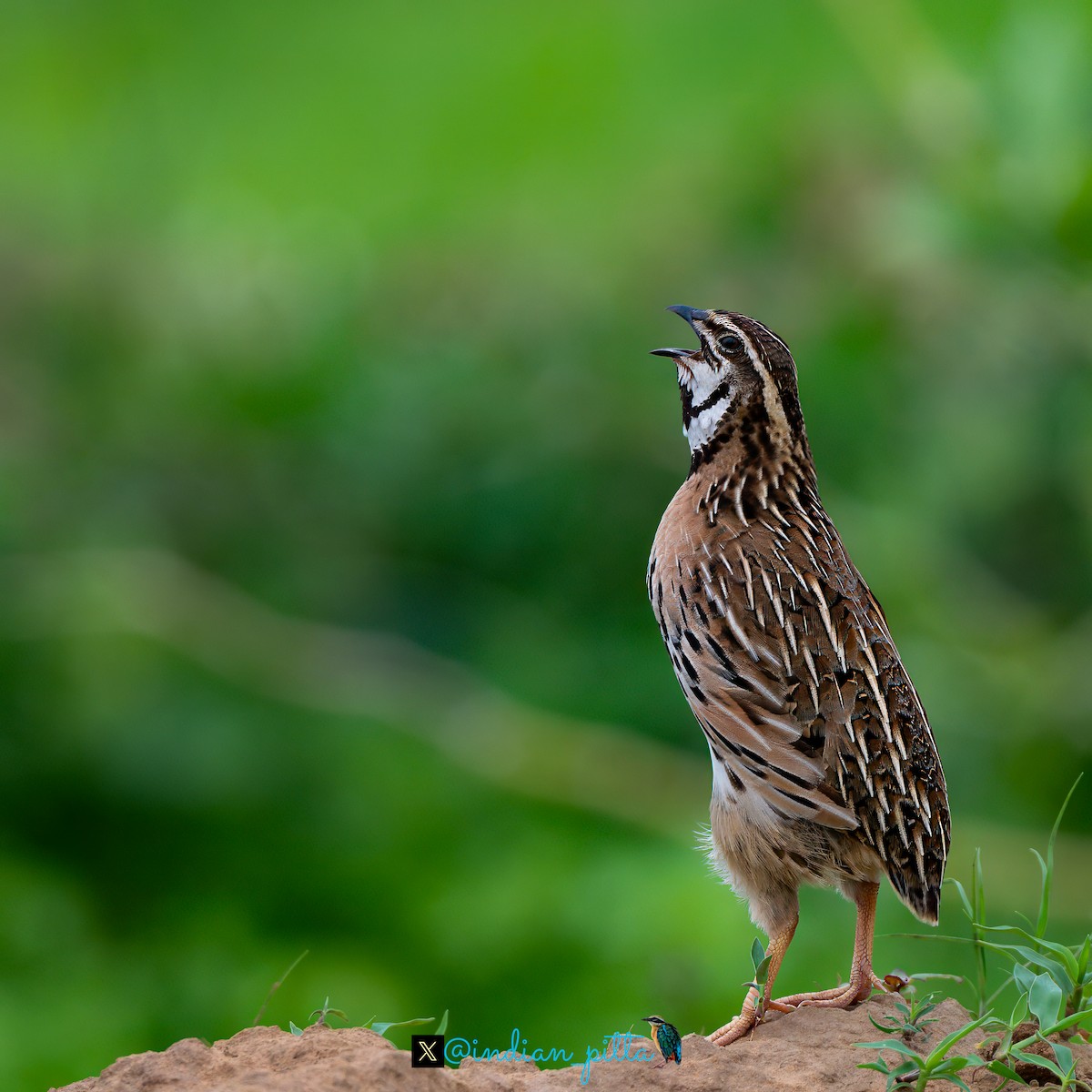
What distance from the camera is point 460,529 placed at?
9.06m

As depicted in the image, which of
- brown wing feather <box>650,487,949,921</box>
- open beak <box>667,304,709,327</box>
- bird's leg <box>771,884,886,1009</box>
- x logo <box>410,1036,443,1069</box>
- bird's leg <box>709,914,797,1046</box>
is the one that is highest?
open beak <box>667,304,709,327</box>

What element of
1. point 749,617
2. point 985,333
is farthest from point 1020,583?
point 749,617

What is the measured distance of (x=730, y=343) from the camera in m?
3.54

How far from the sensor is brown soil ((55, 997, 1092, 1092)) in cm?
269

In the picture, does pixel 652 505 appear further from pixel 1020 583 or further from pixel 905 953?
pixel 905 953

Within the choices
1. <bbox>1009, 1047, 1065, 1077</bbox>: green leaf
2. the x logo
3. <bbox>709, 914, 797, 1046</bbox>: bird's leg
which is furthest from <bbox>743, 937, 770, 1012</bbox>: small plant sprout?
the x logo

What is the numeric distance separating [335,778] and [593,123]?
10.8 m

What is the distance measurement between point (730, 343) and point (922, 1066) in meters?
1.55

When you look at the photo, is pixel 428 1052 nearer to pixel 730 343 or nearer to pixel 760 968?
pixel 760 968

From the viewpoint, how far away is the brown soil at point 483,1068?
2.69 metres

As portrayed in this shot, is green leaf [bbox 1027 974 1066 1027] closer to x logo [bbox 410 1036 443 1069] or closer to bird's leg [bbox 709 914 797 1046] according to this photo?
bird's leg [bbox 709 914 797 1046]

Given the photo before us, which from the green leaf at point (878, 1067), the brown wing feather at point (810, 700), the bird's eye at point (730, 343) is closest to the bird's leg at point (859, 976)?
the brown wing feather at point (810, 700)

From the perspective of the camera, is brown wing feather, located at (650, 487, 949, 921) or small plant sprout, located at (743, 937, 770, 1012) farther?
brown wing feather, located at (650, 487, 949, 921)

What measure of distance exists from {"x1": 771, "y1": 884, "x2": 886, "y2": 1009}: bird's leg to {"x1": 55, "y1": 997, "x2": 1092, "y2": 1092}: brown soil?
132 mm
